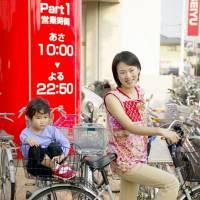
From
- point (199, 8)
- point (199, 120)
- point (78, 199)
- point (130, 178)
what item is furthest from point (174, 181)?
point (199, 8)

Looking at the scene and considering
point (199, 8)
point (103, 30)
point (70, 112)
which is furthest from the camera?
point (199, 8)

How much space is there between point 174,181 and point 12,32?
145 inches

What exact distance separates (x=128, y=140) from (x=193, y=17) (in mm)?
18096

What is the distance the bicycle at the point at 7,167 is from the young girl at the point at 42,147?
0.43 metres

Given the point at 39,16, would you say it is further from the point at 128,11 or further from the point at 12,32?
the point at 128,11

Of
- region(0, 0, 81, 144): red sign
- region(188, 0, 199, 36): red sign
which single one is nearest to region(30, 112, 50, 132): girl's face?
region(0, 0, 81, 144): red sign

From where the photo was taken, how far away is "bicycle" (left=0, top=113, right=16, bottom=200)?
410 centimetres

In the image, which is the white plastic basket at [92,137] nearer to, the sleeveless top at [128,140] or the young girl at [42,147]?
the young girl at [42,147]

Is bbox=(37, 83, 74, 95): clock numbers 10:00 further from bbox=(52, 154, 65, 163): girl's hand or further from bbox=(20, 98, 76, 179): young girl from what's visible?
bbox=(52, 154, 65, 163): girl's hand

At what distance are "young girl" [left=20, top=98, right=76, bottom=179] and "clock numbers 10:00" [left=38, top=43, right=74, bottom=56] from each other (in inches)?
104

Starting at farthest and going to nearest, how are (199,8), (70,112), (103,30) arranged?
(199,8)
(103,30)
(70,112)

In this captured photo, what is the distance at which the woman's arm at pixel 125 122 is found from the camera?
3244 millimetres

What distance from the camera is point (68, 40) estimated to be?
6.55 meters

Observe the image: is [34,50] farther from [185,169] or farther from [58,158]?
[185,169]
